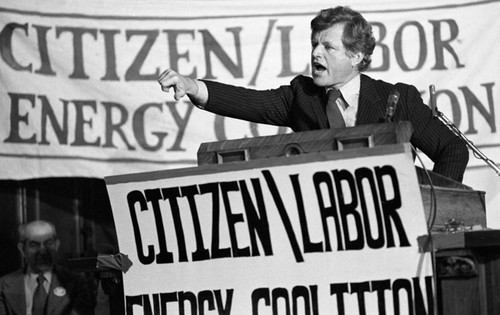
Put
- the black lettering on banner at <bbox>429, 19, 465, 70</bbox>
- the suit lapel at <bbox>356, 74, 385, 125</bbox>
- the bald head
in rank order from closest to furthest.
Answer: the suit lapel at <bbox>356, 74, 385, 125</bbox> < the black lettering on banner at <bbox>429, 19, 465, 70</bbox> < the bald head

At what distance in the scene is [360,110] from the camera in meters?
4.18

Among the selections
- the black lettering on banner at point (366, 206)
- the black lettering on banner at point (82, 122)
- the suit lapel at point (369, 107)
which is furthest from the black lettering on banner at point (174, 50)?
the black lettering on banner at point (366, 206)

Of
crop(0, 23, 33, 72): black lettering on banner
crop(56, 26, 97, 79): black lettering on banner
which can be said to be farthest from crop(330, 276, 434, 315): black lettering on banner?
crop(0, 23, 33, 72): black lettering on banner

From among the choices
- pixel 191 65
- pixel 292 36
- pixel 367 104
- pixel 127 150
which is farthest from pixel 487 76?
pixel 367 104

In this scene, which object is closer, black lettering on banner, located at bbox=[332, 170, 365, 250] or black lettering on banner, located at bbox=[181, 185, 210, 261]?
black lettering on banner, located at bbox=[332, 170, 365, 250]

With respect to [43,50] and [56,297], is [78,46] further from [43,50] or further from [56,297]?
[56,297]

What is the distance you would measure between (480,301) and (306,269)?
53 cm

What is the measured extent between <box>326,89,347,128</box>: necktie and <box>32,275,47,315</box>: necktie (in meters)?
3.19

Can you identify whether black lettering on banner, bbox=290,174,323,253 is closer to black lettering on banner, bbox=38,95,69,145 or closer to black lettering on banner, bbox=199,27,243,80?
black lettering on banner, bbox=199,27,243,80

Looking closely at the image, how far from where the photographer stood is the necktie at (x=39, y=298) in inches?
271

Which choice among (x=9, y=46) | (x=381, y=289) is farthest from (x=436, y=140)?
(x=9, y=46)

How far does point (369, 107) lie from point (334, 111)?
14cm

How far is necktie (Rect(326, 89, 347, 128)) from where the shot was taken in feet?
13.8

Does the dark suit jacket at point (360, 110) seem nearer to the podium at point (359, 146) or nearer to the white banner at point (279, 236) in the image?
the podium at point (359, 146)
